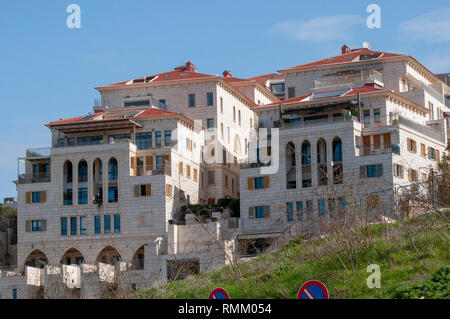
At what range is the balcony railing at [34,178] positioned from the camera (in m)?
73.3

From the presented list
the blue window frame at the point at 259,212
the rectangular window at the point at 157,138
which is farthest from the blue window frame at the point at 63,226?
the blue window frame at the point at 259,212

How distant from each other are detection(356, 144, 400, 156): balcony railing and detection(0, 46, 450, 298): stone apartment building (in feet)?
0.31

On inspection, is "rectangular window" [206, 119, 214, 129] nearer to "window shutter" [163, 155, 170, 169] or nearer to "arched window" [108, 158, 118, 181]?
"window shutter" [163, 155, 170, 169]

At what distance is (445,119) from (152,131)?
23708 millimetres

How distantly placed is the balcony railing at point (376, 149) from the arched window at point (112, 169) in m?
18.3

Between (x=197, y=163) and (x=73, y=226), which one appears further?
(x=197, y=163)

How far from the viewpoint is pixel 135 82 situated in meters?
82.7

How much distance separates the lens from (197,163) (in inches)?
3004

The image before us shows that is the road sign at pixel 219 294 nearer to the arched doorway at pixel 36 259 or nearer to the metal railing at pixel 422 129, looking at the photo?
the metal railing at pixel 422 129

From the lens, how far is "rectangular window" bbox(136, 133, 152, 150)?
7338cm

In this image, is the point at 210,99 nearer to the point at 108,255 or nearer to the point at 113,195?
the point at 113,195

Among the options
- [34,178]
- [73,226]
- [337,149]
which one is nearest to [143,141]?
[73,226]

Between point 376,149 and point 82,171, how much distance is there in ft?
73.7
